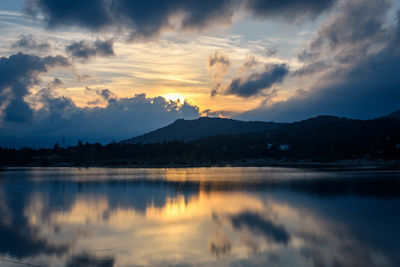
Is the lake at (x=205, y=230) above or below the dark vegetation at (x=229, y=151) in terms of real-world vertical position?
below

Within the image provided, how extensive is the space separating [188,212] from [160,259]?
12.4 meters

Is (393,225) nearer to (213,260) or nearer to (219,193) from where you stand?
(213,260)

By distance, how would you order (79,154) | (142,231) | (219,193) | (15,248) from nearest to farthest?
1. (15,248)
2. (142,231)
3. (219,193)
4. (79,154)

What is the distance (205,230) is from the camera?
22.6 meters

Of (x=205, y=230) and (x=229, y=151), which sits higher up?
(x=229, y=151)

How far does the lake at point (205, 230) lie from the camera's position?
16625 mm

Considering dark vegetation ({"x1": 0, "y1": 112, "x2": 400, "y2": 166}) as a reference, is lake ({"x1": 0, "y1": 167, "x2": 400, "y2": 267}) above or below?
below

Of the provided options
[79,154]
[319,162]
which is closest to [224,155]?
[319,162]

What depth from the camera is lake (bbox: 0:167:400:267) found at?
54.5 ft

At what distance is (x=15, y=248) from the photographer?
18.5 m

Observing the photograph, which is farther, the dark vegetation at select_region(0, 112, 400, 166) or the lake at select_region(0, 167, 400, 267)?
the dark vegetation at select_region(0, 112, 400, 166)

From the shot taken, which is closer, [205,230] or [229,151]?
[205,230]

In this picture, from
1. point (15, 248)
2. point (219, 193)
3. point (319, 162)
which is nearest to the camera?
point (15, 248)

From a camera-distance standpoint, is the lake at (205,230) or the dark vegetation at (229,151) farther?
the dark vegetation at (229,151)
